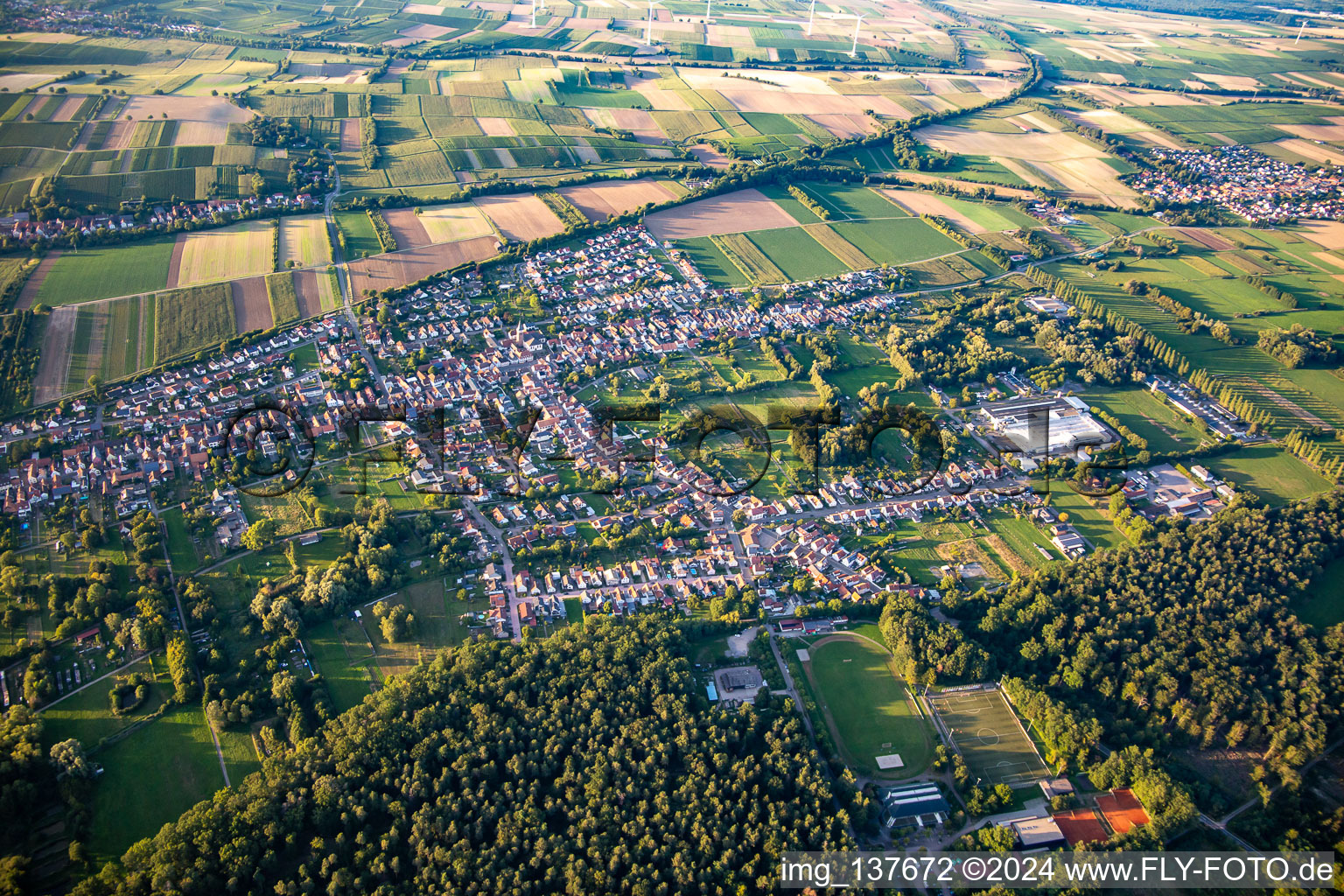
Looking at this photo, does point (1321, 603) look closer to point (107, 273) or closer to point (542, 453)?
point (542, 453)

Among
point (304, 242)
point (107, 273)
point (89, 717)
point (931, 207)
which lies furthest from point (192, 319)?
point (931, 207)

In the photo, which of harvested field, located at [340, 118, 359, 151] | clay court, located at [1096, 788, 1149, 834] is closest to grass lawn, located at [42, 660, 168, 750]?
clay court, located at [1096, 788, 1149, 834]

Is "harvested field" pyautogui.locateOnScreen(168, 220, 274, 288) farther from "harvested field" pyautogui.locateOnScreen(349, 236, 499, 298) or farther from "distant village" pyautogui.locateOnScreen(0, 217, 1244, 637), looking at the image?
"distant village" pyautogui.locateOnScreen(0, 217, 1244, 637)

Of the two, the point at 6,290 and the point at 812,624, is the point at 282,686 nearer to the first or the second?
the point at 812,624

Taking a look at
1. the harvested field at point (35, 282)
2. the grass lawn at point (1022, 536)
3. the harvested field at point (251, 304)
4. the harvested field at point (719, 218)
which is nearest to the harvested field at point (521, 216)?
the harvested field at point (719, 218)

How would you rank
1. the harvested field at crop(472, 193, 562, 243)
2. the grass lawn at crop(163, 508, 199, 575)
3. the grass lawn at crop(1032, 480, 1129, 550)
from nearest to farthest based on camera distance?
the grass lawn at crop(163, 508, 199, 575), the grass lawn at crop(1032, 480, 1129, 550), the harvested field at crop(472, 193, 562, 243)

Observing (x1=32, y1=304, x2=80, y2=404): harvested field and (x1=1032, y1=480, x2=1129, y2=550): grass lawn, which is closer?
(x1=1032, y1=480, x2=1129, y2=550): grass lawn
